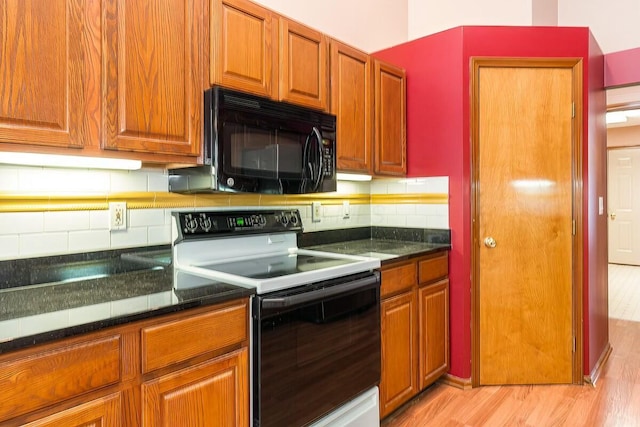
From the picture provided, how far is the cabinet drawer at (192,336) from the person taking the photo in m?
1.19

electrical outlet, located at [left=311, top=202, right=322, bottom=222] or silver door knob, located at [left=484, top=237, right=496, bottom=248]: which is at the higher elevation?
electrical outlet, located at [left=311, top=202, right=322, bottom=222]

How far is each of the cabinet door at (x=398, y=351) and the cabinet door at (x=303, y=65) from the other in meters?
1.11

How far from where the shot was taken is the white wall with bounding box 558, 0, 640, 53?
3109 millimetres


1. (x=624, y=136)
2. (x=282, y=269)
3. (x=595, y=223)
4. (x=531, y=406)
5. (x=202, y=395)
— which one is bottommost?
(x=531, y=406)

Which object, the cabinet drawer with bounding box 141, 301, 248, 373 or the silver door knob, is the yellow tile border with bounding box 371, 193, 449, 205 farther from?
the cabinet drawer with bounding box 141, 301, 248, 373

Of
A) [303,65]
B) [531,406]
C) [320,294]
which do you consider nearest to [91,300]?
[320,294]

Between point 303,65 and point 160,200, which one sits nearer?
point 160,200

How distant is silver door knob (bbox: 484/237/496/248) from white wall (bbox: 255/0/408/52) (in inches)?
63.7

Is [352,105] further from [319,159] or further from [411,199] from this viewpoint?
[411,199]

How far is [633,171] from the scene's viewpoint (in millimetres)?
6527

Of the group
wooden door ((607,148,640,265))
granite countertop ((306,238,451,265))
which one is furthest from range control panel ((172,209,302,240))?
wooden door ((607,148,640,265))

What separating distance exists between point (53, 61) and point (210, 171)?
0.62m

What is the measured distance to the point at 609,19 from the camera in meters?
3.21

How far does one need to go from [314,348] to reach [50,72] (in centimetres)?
131
